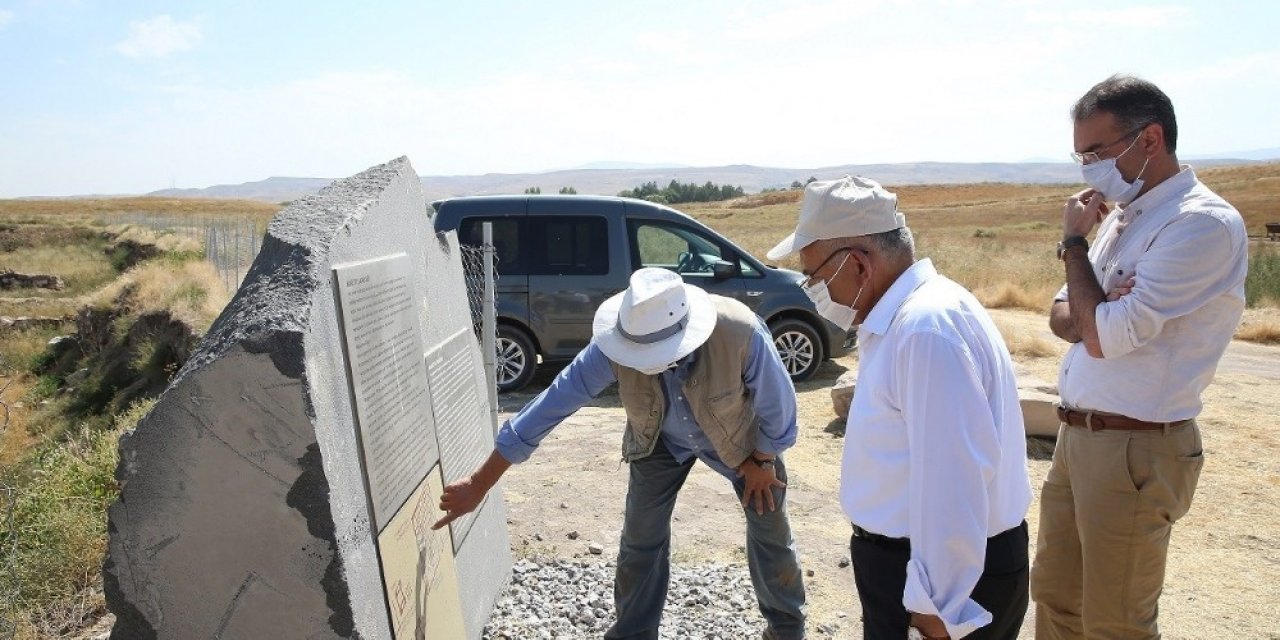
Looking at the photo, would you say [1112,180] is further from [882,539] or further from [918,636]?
[918,636]

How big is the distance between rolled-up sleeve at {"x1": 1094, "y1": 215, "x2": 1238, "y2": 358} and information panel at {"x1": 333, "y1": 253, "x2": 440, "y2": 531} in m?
2.24

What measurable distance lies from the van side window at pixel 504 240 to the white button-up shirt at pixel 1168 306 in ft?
23.0

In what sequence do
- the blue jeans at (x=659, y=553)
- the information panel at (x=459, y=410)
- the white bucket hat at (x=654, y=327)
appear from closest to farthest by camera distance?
the white bucket hat at (x=654, y=327), the blue jeans at (x=659, y=553), the information panel at (x=459, y=410)

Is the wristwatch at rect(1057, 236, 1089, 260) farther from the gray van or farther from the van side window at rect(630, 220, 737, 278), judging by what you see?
the van side window at rect(630, 220, 737, 278)

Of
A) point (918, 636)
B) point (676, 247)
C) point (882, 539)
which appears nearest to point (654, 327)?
point (882, 539)

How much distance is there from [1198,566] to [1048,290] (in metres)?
14.0

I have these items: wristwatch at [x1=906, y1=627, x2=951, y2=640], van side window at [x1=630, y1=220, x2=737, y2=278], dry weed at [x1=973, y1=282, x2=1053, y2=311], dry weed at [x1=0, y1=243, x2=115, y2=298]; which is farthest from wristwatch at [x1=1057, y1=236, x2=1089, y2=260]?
dry weed at [x1=0, y1=243, x2=115, y2=298]

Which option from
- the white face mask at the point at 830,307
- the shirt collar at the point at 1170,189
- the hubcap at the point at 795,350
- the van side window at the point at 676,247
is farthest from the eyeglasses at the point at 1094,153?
the hubcap at the point at 795,350

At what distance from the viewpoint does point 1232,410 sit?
9.07 meters

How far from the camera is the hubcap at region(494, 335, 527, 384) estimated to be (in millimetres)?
9555

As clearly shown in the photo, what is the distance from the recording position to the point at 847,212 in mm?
2322

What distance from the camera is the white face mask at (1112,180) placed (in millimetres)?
3033

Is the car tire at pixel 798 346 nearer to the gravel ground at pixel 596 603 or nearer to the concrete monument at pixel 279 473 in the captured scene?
the gravel ground at pixel 596 603

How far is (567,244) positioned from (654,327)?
6566 mm
